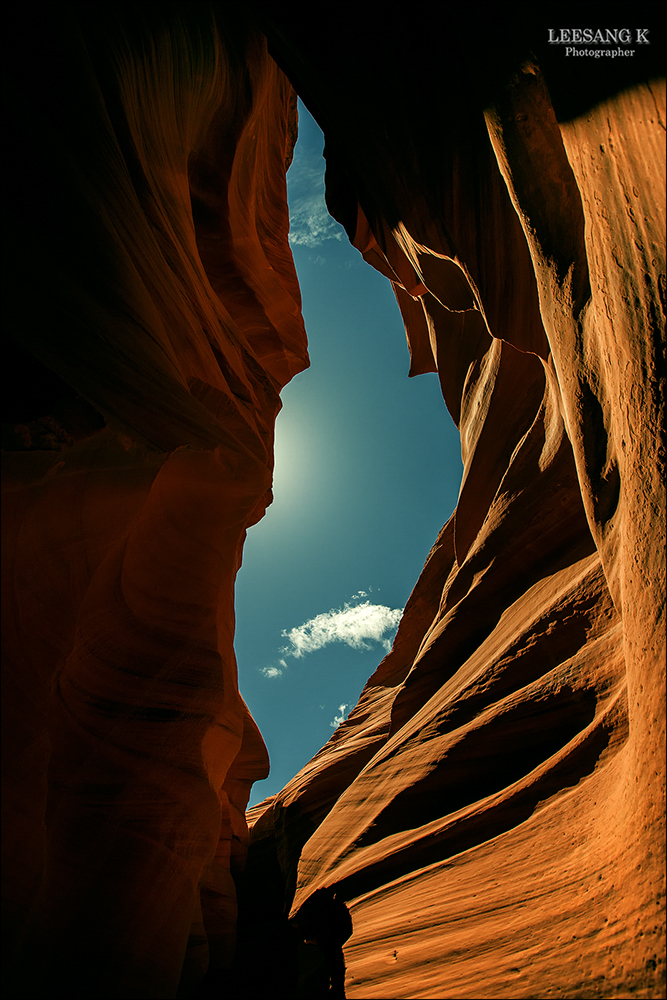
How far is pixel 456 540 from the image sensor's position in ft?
22.1

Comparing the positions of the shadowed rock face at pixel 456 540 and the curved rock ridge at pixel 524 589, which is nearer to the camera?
the curved rock ridge at pixel 524 589

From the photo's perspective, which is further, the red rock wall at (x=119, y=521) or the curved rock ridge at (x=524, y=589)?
the red rock wall at (x=119, y=521)

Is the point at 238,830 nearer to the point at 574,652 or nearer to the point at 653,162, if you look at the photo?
the point at 574,652

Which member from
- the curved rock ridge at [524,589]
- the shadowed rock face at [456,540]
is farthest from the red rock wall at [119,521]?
the curved rock ridge at [524,589]

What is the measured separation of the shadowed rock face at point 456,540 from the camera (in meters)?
2.36

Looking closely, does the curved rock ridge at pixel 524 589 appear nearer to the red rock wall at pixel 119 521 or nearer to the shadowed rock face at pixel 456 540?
the shadowed rock face at pixel 456 540

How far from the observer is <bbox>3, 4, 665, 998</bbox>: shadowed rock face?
2.36 metres

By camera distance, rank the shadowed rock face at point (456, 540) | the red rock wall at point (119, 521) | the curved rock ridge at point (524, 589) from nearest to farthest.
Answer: the curved rock ridge at point (524, 589) → the shadowed rock face at point (456, 540) → the red rock wall at point (119, 521)

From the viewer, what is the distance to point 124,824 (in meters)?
4.34

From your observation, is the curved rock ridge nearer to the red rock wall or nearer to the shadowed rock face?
the shadowed rock face

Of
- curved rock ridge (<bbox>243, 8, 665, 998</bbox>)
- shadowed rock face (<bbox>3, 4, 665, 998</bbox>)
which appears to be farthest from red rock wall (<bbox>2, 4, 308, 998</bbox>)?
curved rock ridge (<bbox>243, 8, 665, 998</bbox>)

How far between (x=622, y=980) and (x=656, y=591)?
5.34 ft

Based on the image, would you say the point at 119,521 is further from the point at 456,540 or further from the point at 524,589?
the point at 456,540

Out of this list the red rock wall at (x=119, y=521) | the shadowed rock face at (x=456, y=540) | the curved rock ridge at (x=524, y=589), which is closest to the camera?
the curved rock ridge at (x=524, y=589)
